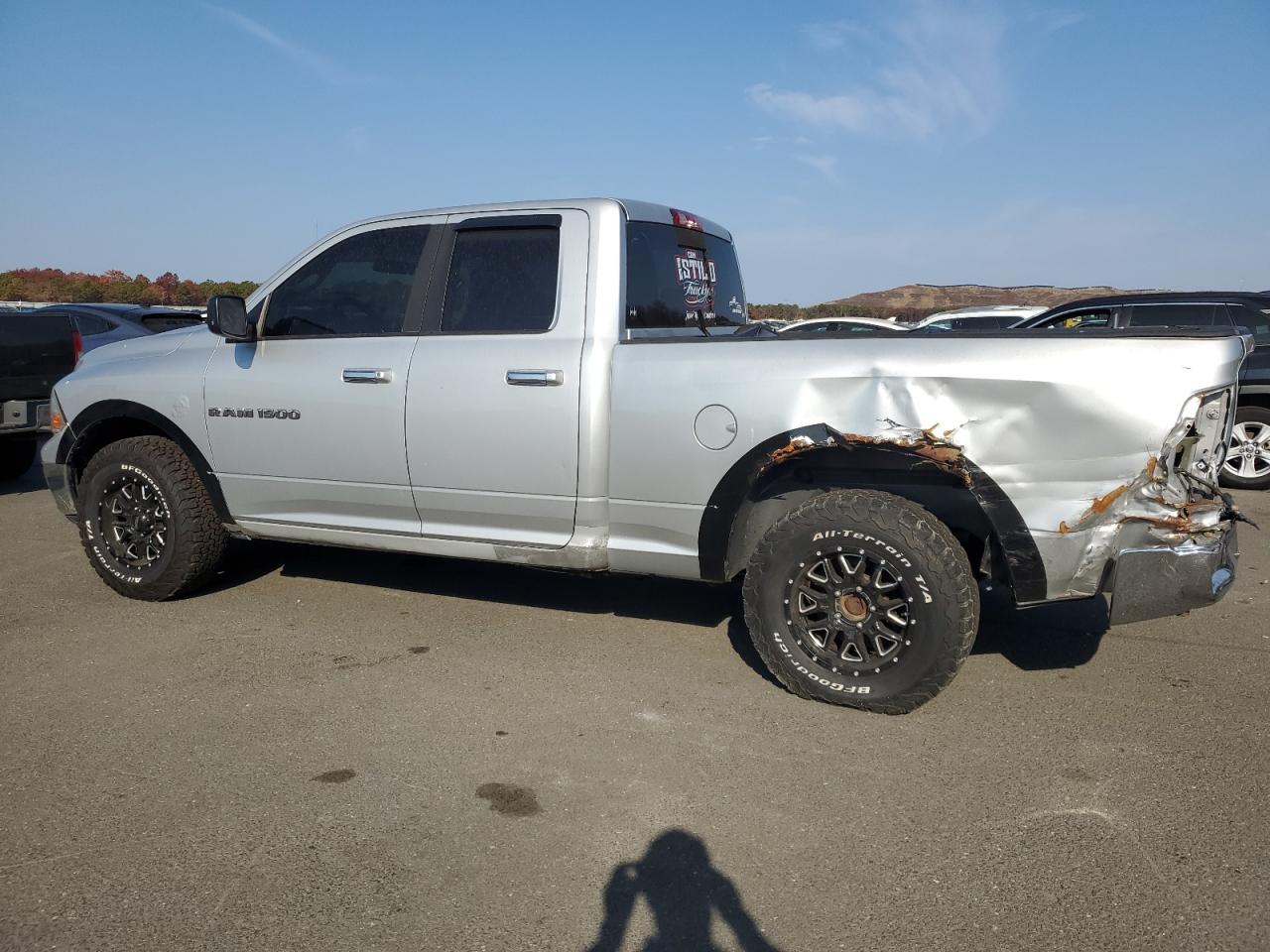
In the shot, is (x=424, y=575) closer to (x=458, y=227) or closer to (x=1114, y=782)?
(x=458, y=227)

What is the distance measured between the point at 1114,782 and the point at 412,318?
348 centimetres

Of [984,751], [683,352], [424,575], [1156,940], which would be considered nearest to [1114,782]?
[984,751]

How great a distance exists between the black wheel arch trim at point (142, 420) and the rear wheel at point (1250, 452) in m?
8.47

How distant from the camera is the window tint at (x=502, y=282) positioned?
175 inches

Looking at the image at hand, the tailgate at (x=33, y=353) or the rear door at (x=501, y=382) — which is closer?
the rear door at (x=501, y=382)

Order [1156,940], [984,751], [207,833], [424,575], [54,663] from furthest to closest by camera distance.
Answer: [424,575], [54,663], [984,751], [207,833], [1156,940]

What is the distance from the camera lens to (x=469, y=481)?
4477mm

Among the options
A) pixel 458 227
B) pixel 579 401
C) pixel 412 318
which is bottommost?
pixel 579 401

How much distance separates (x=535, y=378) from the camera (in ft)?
14.0

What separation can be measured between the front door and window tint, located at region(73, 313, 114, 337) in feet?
27.4

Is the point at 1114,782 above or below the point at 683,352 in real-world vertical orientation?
below

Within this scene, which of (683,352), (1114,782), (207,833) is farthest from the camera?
(683,352)

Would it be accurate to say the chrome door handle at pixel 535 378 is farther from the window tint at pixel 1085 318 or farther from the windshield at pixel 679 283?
the window tint at pixel 1085 318

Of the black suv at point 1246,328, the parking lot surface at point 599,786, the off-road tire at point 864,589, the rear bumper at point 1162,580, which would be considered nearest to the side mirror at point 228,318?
the parking lot surface at point 599,786
